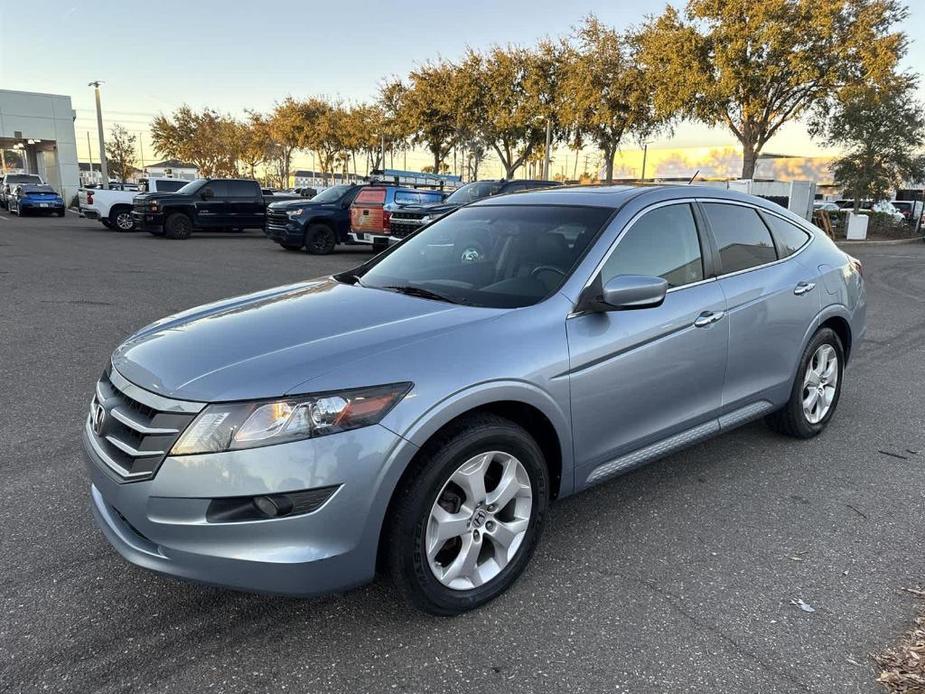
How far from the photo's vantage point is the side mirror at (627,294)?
290 centimetres

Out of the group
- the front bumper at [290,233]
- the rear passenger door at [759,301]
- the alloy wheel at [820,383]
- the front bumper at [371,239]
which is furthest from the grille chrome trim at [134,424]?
the front bumper at [290,233]

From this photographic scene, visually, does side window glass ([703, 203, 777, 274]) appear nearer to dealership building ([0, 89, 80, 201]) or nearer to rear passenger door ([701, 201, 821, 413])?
rear passenger door ([701, 201, 821, 413])

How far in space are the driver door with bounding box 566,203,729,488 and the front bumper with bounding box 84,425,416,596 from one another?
3.27 feet

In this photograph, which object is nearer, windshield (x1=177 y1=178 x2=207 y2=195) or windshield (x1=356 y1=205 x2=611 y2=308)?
windshield (x1=356 y1=205 x2=611 y2=308)

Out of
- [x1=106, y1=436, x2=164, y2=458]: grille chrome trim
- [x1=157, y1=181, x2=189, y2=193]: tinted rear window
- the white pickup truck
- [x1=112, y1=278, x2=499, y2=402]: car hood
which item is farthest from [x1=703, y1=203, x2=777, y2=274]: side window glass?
[x1=157, y1=181, x2=189, y2=193]: tinted rear window

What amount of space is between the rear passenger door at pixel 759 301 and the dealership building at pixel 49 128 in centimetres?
4691

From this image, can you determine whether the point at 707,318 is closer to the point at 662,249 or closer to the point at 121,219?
the point at 662,249

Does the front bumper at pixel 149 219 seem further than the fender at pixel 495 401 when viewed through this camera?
Yes

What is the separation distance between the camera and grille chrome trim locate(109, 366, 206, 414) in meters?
2.27

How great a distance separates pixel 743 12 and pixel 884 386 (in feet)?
67.8

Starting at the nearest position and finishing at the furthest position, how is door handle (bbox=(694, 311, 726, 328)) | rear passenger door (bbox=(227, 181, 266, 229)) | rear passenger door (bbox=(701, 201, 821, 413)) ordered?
1. door handle (bbox=(694, 311, 726, 328))
2. rear passenger door (bbox=(701, 201, 821, 413))
3. rear passenger door (bbox=(227, 181, 266, 229))

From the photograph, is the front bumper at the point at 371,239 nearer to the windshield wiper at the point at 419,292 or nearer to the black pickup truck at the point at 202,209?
the black pickup truck at the point at 202,209

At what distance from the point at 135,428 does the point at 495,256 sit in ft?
6.27

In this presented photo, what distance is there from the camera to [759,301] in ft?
12.6
